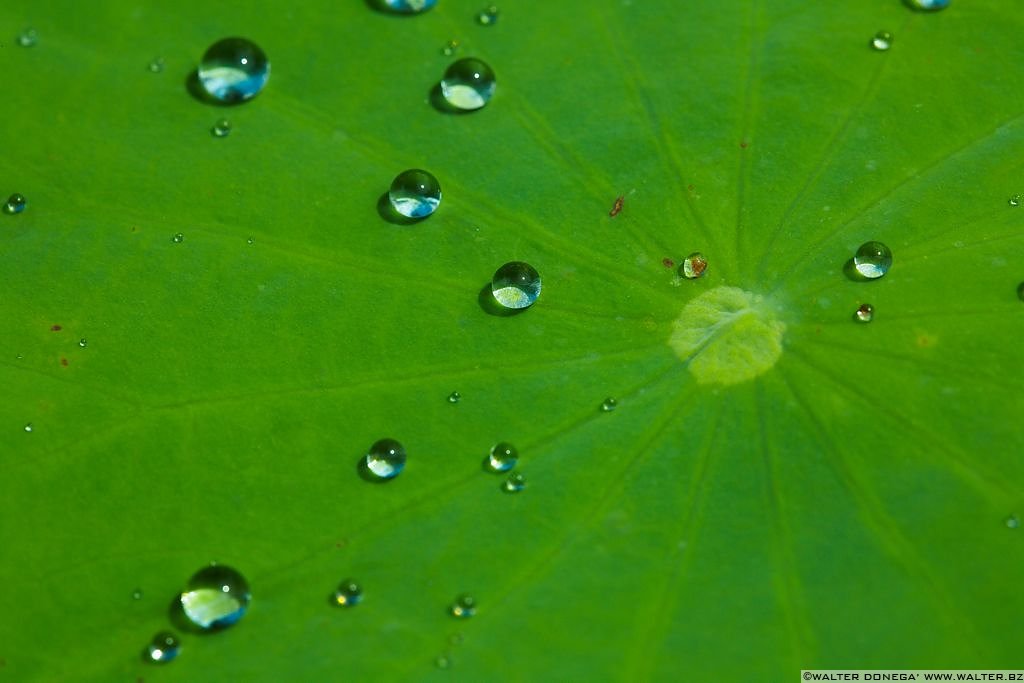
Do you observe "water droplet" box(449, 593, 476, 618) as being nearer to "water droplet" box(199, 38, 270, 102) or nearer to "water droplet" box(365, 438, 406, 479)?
"water droplet" box(365, 438, 406, 479)

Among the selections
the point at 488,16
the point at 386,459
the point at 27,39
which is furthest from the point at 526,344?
the point at 27,39

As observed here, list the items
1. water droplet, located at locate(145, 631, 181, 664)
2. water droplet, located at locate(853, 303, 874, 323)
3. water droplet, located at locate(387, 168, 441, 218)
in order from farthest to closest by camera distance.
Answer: water droplet, located at locate(387, 168, 441, 218) → water droplet, located at locate(853, 303, 874, 323) → water droplet, located at locate(145, 631, 181, 664)

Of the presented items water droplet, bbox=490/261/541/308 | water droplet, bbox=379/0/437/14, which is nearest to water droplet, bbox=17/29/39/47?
water droplet, bbox=379/0/437/14

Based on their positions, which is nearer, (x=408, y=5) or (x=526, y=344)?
(x=526, y=344)

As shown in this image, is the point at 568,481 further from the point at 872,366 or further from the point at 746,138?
the point at 746,138

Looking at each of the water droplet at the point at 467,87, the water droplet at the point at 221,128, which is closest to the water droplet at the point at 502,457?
the water droplet at the point at 467,87

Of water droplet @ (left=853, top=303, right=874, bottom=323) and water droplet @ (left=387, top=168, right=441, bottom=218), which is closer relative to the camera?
water droplet @ (left=853, top=303, right=874, bottom=323)

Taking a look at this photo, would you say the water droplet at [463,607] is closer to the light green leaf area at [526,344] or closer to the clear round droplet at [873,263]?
the light green leaf area at [526,344]

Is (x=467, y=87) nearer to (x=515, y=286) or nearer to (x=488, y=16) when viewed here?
(x=488, y=16)

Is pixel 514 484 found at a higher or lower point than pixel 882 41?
lower
